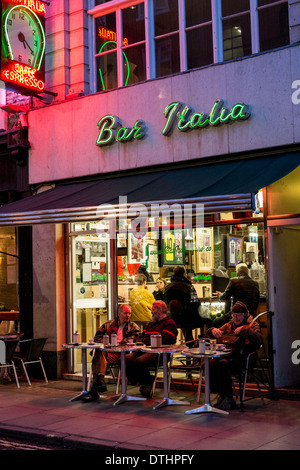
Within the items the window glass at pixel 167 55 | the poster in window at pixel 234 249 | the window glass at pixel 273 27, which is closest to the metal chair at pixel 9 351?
the poster in window at pixel 234 249

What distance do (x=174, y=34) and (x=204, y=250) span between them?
3.82 m

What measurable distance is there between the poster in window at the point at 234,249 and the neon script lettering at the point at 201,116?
5.96 ft

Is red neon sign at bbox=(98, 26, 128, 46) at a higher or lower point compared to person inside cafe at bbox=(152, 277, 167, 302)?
higher

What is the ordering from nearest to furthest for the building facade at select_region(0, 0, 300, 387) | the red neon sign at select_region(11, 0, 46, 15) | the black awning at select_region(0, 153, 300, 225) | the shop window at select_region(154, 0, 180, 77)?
1. the black awning at select_region(0, 153, 300, 225)
2. the building facade at select_region(0, 0, 300, 387)
3. the shop window at select_region(154, 0, 180, 77)
4. the red neon sign at select_region(11, 0, 46, 15)

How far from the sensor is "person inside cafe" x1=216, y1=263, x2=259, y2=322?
387 inches

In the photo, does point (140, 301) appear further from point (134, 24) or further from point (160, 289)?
point (134, 24)

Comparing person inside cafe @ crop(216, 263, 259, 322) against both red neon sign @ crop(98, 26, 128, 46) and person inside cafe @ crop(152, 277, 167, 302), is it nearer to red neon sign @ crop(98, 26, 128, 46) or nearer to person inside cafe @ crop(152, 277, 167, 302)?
person inside cafe @ crop(152, 277, 167, 302)

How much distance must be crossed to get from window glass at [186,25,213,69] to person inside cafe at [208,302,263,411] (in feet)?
14.0

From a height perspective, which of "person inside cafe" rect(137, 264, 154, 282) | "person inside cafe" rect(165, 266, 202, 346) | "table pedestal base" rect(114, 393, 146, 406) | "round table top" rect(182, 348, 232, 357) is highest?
"person inside cafe" rect(137, 264, 154, 282)

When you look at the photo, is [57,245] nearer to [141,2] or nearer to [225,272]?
[225,272]

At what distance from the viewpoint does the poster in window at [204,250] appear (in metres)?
10.5

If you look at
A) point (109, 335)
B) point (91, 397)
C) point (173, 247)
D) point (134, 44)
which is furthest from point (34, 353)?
point (134, 44)

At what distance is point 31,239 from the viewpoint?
1230 centimetres

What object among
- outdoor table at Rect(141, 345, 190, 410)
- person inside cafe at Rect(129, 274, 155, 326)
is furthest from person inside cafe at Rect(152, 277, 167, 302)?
outdoor table at Rect(141, 345, 190, 410)
